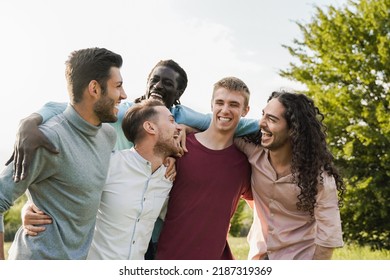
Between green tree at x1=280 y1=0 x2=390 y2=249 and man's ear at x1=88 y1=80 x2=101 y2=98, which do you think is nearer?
man's ear at x1=88 y1=80 x2=101 y2=98

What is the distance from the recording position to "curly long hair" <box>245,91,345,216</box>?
13.1ft

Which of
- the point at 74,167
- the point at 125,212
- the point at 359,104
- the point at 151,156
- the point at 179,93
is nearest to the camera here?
the point at 74,167

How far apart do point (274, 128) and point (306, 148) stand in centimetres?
30

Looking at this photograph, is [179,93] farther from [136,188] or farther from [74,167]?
[74,167]

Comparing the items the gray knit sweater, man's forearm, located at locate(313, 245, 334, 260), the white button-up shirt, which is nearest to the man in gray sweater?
the gray knit sweater

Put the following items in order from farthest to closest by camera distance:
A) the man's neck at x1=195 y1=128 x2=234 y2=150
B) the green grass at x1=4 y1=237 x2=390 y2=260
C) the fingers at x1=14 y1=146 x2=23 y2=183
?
the green grass at x1=4 y1=237 x2=390 y2=260 < the man's neck at x1=195 y1=128 x2=234 y2=150 < the fingers at x1=14 y1=146 x2=23 y2=183

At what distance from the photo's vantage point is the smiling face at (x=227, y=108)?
4.17m

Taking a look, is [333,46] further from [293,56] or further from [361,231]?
[361,231]

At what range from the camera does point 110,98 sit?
11.2ft

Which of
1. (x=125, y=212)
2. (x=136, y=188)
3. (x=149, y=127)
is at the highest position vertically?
(x=149, y=127)

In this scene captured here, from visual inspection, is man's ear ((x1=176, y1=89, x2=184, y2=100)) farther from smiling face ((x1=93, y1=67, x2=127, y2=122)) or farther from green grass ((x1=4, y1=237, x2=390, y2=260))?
green grass ((x1=4, y1=237, x2=390, y2=260))

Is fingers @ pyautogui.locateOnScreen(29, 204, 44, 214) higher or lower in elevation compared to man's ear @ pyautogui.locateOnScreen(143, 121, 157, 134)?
lower

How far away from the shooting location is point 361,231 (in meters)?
13.8

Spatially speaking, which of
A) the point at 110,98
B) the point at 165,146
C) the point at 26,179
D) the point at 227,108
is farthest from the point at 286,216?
the point at 26,179
